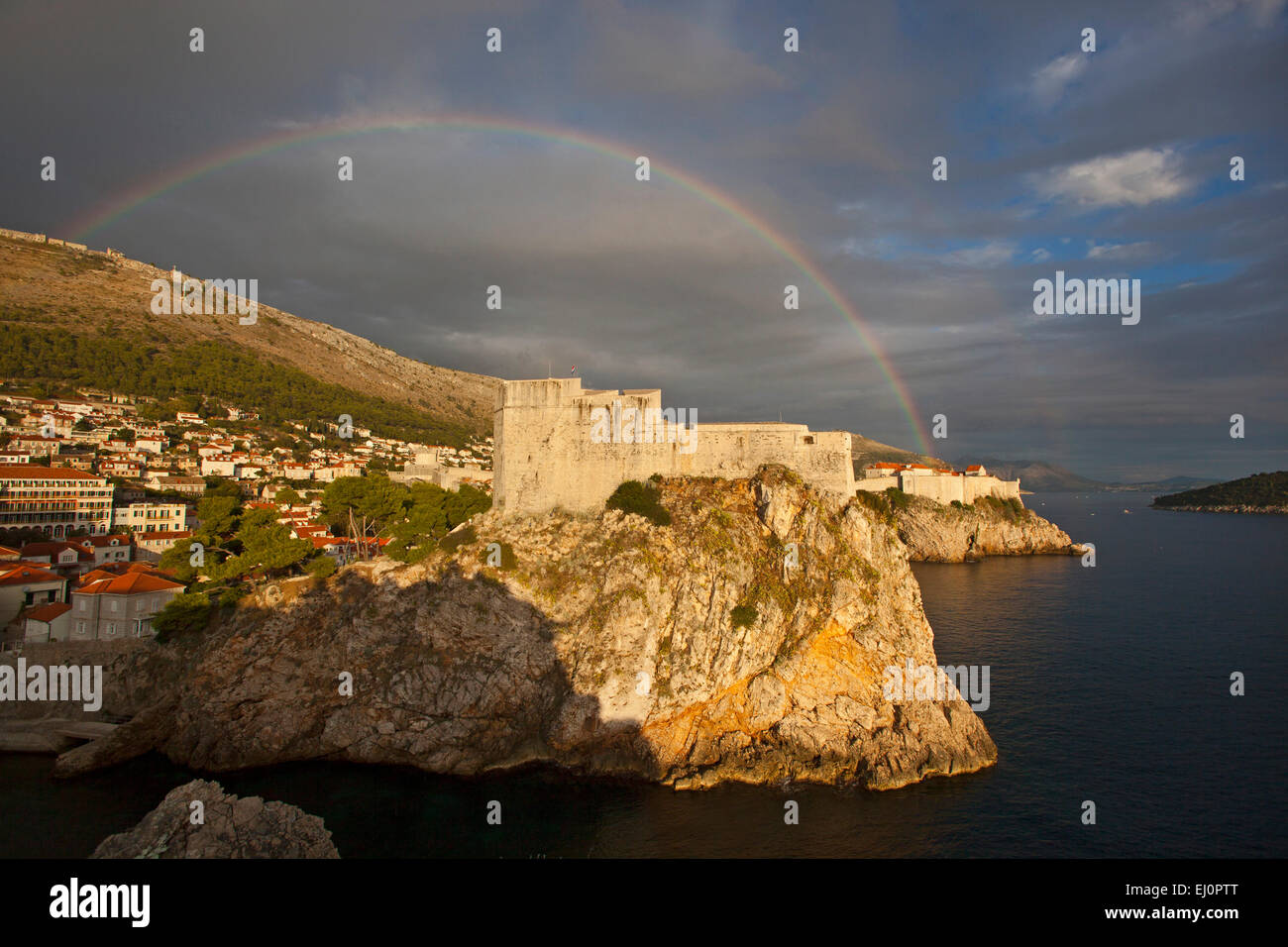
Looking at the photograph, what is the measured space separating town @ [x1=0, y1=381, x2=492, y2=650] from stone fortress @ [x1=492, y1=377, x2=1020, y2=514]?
7.18m

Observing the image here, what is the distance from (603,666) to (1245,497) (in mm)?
206159

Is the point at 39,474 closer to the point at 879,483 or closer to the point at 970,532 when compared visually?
the point at 879,483

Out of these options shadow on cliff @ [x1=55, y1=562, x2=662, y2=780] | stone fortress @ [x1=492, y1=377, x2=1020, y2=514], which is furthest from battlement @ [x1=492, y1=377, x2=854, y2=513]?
shadow on cliff @ [x1=55, y1=562, x2=662, y2=780]

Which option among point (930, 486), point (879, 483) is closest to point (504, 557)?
point (879, 483)

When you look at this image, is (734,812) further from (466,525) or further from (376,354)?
(376,354)

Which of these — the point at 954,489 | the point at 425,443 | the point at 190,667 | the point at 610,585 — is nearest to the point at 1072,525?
the point at 954,489

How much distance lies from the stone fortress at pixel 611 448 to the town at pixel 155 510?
283 inches

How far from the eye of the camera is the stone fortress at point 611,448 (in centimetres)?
3250

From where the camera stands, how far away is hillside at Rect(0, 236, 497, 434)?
327ft

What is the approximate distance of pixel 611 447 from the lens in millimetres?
32531

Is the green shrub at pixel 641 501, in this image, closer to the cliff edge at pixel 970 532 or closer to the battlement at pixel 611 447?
the battlement at pixel 611 447

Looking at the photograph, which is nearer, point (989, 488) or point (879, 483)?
point (879, 483)

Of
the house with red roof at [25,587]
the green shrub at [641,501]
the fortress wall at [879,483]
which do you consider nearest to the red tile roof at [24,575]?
the house with red roof at [25,587]

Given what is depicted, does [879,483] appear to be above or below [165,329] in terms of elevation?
below
